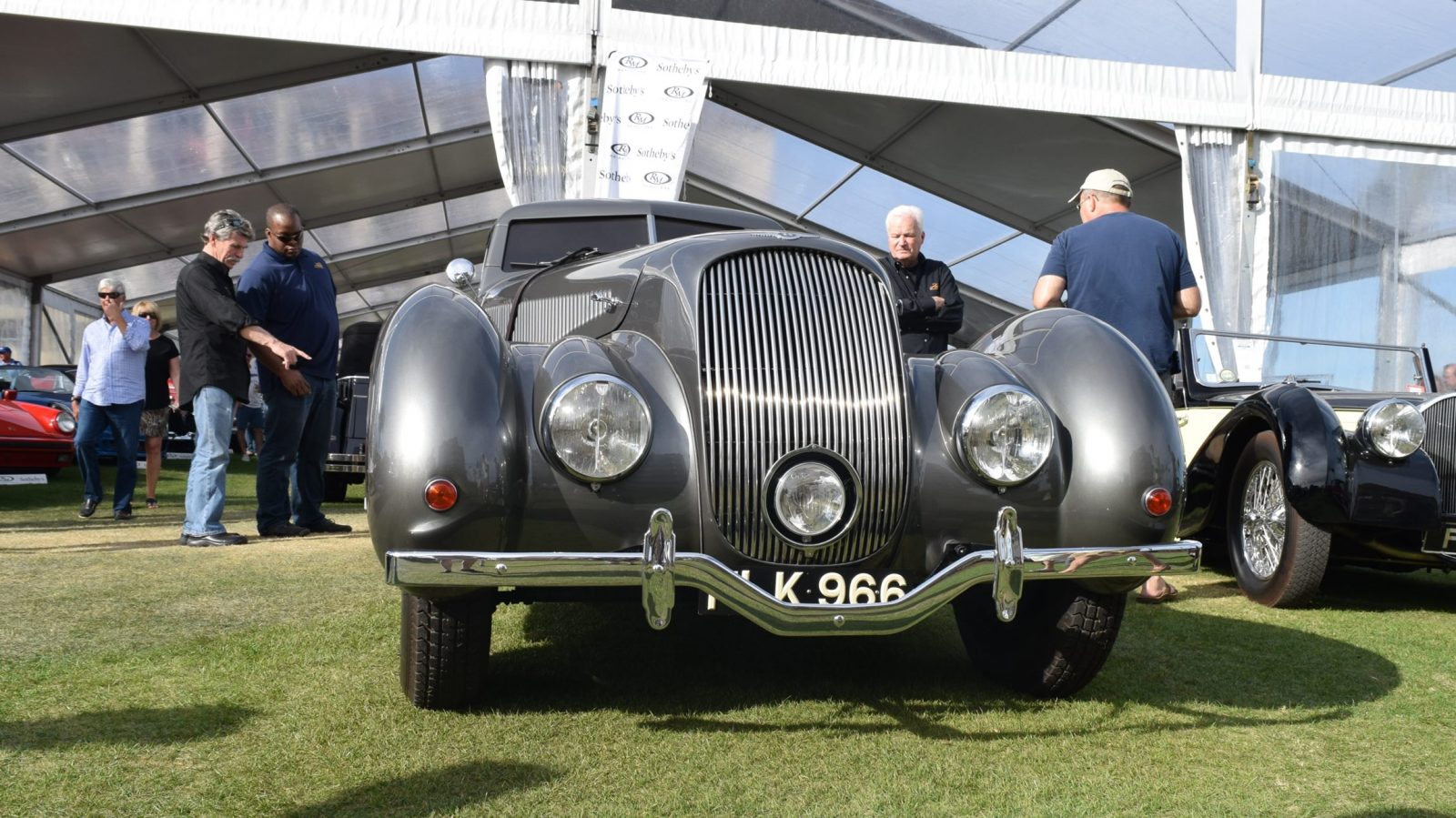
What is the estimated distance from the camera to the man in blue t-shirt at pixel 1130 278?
4.25 metres

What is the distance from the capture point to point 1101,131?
10172 mm

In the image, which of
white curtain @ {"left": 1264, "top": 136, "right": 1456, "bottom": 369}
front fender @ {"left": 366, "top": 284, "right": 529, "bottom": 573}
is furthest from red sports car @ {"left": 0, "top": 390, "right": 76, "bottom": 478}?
white curtain @ {"left": 1264, "top": 136, "right": 1456, "bottom": 369}

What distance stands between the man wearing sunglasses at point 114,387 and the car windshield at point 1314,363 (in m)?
6.49

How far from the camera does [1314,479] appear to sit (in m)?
4.09

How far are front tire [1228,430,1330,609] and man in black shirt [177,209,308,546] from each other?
14.6 ft

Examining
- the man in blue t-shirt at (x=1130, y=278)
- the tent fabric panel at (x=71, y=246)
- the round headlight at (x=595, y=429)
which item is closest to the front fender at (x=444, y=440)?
the round headlight at (x=595, y=429)

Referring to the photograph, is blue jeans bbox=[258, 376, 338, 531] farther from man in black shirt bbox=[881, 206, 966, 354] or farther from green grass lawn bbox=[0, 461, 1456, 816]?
man in black shirt bbox=[881, 206, 966, 354]

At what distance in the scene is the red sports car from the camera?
9.02 meters

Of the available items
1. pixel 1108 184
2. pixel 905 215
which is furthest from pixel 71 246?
pixel 1108 184

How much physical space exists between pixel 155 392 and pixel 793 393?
23.8 feet

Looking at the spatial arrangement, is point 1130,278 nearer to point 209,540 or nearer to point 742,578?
Answer: point 742,578

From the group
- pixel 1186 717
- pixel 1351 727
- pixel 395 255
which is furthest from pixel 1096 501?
pixel 395 255

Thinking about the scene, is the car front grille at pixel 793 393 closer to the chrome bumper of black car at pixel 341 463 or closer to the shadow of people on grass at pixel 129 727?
the shadow of people on grass at pixel 129 727

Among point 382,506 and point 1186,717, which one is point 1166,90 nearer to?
point 1186,717
